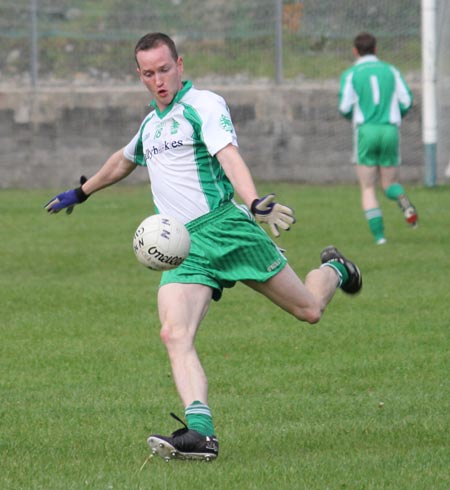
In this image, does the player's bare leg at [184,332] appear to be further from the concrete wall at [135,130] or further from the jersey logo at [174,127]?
the concrete wall at [135,130]

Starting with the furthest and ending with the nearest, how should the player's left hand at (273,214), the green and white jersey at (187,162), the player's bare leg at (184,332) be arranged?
the green and white jersey at (187,162), the player's bare leg at (184,332), the player's left hand at (273,214)

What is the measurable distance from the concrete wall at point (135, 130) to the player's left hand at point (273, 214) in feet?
59.1

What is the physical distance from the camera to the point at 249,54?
2456cm

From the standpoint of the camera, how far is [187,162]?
7.12 metres

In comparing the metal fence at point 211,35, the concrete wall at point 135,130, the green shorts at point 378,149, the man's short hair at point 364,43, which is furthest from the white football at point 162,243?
the metal fence at point 211,35

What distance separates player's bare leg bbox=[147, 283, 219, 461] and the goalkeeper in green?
31.2ft

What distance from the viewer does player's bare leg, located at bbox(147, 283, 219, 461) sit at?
258 inches

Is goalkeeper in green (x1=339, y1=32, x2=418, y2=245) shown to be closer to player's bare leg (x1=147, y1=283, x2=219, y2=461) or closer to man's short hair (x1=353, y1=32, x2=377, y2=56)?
man's short hair (x1=353, y1=32, x2=377, y2=56)

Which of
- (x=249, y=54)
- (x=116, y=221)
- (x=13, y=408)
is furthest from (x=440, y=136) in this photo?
(x=13, y=408)

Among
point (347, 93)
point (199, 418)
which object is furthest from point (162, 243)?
point (347, 93)

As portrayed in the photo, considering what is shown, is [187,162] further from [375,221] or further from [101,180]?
[375,221]

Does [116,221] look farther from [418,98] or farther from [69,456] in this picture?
[69,456]

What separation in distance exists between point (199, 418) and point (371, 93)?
10470 mm

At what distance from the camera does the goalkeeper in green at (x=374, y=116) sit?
1645cm
